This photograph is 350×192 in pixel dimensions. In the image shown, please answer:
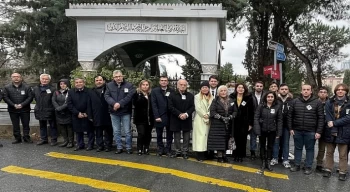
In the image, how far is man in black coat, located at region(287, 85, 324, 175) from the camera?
5.48 m

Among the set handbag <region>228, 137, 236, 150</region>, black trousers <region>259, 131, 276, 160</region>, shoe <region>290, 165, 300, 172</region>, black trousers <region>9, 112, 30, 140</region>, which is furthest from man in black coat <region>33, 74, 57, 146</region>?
shoe <region>290, 165, 300, 172</region>

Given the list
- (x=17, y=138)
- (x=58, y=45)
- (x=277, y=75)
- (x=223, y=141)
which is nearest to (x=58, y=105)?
(x=17, y=138)

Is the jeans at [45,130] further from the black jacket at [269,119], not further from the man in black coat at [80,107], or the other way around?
the black jacket at [269,119]

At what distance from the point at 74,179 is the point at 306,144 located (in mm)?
4026

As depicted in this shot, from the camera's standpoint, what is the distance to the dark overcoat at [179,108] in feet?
19.9

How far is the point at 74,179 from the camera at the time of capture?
491 cm

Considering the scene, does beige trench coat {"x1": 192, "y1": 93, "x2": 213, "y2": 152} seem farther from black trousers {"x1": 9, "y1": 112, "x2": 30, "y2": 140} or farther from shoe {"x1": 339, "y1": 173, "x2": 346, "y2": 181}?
black trousers {"x1": 9, "y1": 112, "x2": 30, "y2": 140}

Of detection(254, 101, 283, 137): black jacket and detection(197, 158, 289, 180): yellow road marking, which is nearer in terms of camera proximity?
detection(197, 158, 289, 180): yellow road marking

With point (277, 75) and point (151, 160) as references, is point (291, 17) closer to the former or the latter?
point (277, 75)

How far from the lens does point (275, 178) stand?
5.29m

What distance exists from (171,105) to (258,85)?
1799mm

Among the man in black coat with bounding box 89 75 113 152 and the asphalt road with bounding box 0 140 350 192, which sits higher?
the man in black coat with bounding box 89 75 113 152

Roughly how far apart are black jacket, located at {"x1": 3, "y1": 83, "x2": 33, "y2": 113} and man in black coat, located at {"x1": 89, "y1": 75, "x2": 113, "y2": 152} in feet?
5.53

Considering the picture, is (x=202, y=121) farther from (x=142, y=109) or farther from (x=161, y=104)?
(x=142, y=109)
